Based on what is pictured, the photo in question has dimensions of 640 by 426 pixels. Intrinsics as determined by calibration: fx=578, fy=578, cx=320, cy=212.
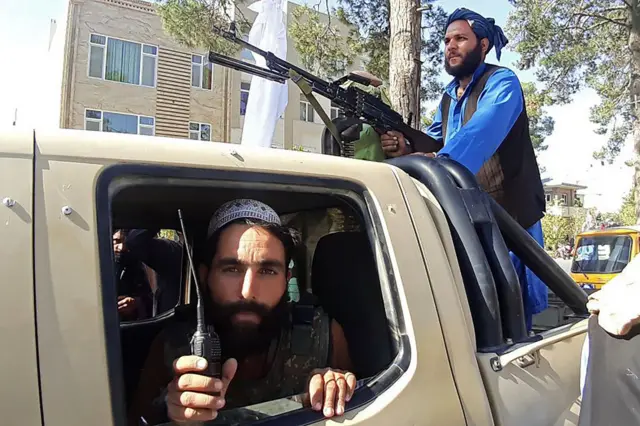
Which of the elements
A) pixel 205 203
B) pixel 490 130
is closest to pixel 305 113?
pixel 490 130

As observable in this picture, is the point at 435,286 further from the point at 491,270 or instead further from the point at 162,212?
the point at 162,212

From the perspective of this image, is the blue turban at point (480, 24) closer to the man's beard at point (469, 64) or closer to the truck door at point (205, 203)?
the man's beard at point (469, 64)

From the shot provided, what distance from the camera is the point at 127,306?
287cm

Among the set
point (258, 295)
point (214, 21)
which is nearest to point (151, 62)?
point (214, 21)

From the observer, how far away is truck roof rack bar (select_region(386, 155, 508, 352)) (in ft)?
5.35

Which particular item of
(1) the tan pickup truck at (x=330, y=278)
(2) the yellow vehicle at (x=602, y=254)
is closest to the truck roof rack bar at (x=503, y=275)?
(1) the tan pickup truck at (x=330, y=278)

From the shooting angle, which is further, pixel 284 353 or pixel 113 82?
pixel 113 82

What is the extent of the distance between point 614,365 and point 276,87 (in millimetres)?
4743

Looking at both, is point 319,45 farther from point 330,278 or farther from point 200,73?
point 200,73

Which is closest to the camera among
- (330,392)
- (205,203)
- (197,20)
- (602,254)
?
(330,392)

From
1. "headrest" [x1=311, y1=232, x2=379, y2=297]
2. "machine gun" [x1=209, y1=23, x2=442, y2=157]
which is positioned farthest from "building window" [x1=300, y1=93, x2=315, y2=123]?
"headrest" [x1=311, y1=232, x2=379, y2=297]

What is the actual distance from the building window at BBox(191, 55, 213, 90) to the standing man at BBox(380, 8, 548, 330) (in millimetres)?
18636

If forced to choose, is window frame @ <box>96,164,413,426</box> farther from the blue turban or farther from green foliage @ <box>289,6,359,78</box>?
green foliage @ <box>289,6,359,78</box>

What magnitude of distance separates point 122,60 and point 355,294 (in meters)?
19.6
